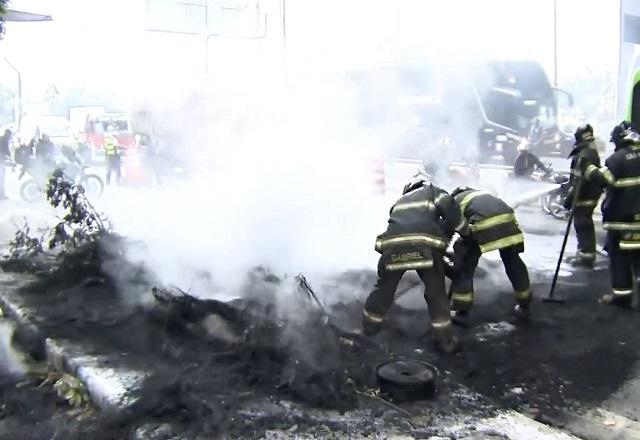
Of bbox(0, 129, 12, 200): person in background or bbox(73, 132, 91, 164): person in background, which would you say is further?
bbox(73, 132, 91, 164): person in background

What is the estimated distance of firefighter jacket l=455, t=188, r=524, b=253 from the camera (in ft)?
15.2

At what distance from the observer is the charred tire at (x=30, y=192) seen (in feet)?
41.6

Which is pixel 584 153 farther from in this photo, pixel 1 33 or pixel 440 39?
pixel 1 33

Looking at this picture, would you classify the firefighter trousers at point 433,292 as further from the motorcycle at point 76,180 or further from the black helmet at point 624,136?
the motorcycle at point 76,180

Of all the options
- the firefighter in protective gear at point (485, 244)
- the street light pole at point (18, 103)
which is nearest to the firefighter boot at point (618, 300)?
the firefighter in protective gear at point (485, 244)

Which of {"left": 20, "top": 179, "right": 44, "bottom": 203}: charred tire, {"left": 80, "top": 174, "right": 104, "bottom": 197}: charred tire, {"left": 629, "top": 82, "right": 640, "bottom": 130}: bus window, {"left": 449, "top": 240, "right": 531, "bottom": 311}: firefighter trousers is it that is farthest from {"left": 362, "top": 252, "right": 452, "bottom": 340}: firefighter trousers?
{"left": 20, "top": 179, "right": 44, "bottom": 203}: charred tire

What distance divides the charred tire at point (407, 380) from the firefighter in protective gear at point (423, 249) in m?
0.60

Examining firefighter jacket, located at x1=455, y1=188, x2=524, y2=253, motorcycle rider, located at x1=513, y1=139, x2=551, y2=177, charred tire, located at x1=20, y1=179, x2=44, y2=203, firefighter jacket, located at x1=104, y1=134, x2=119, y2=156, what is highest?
firefighter jacket, located at x1=104, y1=134, x2=119, y2=156

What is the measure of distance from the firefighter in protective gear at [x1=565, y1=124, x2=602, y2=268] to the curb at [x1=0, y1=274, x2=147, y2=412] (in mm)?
4603

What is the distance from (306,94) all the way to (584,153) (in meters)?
2.90

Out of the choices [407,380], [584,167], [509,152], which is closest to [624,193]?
[584,167]

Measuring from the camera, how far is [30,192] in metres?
12.8

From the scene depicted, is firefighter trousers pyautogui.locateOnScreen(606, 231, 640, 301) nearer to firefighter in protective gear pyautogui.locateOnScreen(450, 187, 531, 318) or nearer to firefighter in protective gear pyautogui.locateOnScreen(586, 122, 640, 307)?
firefighter in protective gear pyautogui.locateOnScreen(586, 122, 640, 307)

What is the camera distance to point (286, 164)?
6.54m
